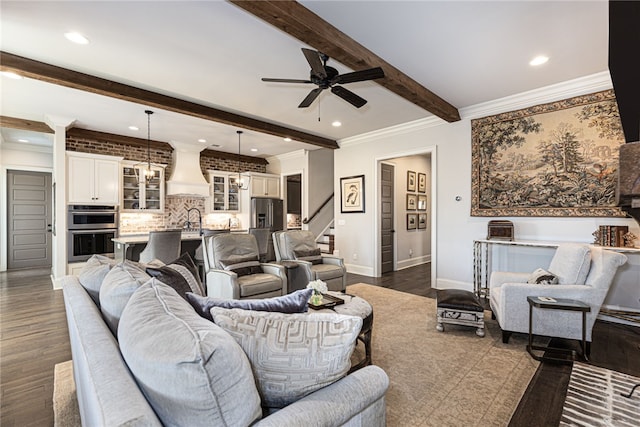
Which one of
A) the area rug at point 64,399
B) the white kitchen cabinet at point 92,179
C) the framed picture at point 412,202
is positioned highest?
the white kitchen cabinet at point 92,179

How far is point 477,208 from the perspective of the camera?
14.9 ft

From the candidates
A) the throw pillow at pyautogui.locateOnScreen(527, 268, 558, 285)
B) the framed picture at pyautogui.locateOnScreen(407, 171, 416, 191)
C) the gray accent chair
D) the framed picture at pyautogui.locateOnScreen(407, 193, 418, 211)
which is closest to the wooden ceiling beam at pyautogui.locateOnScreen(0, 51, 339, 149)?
the gray accent chair

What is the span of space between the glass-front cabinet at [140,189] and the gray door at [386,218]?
15.7 ft

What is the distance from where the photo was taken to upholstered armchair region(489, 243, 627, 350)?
8.57 ft

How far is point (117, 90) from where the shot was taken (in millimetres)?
3691

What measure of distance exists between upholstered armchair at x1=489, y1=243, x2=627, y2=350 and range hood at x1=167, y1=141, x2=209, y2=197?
625 cm

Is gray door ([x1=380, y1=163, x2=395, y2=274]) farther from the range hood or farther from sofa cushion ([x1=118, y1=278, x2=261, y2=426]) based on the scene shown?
sofa cushion ([x1=118, y1=278, x2=261, y2=426])

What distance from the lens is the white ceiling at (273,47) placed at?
7.88 feet

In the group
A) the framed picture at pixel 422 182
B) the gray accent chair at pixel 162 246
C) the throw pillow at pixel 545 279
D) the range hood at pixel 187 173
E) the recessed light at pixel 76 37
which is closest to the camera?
the recessed light at pixel 76 37

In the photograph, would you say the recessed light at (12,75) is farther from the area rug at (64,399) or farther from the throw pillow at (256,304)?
the throw pillow at (256,304)

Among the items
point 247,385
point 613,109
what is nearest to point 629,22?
point 247,385

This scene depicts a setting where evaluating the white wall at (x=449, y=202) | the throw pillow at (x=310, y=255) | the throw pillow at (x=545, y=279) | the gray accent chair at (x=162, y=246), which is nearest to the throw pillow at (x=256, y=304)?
the throw pillow at (x=545, y=279)

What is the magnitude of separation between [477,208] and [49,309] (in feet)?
20.5

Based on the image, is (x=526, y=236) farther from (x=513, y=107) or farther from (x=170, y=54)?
(x=170, y=54)
